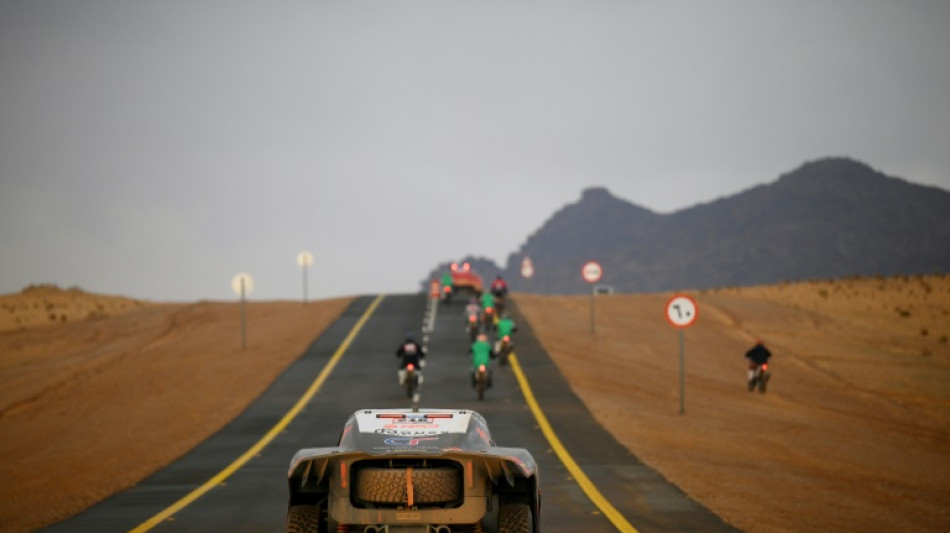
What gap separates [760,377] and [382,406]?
1419 cm

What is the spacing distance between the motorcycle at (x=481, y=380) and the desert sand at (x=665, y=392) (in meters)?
2.83

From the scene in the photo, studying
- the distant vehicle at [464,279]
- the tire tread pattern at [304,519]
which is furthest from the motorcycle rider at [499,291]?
the tire tread pattern at [304,519]

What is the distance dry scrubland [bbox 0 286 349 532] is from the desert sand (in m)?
0.11

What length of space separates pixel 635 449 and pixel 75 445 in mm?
12405

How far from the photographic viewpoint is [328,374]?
1577 inches

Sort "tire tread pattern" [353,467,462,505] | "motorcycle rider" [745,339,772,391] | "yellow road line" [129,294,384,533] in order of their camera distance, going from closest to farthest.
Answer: "tire tread pattern" [353,467,462,505], "yellow road line" [129,294,384,533], "motorcycle rider" [745,339,772,391]

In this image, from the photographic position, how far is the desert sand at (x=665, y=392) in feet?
68.0

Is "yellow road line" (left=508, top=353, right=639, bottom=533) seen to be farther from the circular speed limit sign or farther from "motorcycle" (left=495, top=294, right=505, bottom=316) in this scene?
"motorcycle" (left=495, top=294, right=505, bottom=316)

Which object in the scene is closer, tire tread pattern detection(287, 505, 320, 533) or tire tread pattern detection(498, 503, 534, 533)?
tire tread pattern detection(498, 503, 534, 533)

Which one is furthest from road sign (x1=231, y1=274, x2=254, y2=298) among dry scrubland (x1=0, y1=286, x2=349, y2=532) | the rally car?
the rally car

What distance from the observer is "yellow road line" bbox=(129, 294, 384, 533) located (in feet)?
53.0

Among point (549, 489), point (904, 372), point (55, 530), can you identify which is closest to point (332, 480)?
point (55, 530)

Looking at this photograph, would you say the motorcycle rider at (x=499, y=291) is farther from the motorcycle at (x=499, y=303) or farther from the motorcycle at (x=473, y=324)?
the motorcycle at (x=473, y=324)

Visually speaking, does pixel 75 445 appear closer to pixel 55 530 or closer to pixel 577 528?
pixel 55 530
